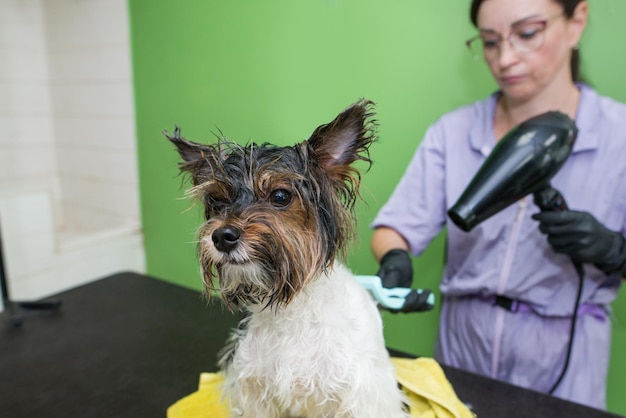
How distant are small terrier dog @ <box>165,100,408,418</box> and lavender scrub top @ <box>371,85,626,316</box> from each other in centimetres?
58

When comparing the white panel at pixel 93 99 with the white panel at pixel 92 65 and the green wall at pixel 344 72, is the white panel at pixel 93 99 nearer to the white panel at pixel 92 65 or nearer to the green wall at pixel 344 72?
the white panel at pixel 92 65

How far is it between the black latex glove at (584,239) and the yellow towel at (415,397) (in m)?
0.42

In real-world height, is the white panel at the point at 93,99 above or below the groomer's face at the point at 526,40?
below

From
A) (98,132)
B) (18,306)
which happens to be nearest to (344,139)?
→ (18,306)

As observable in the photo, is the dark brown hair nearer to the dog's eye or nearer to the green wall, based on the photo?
the green wall

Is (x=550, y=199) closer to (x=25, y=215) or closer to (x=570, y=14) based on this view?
(x=570, y=14)

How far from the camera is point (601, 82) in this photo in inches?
50.4

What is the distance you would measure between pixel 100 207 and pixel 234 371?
2.04 meters

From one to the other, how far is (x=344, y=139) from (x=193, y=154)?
0.77ft

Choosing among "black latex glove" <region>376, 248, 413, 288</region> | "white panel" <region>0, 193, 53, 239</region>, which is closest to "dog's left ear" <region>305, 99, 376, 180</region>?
"black latex glove" <region>376, 248, 413, 288</region>

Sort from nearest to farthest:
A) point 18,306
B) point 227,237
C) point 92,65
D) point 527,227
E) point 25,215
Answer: point 227,237 < point 527,227 < point 18,306 < point 25,215 < point 92,65

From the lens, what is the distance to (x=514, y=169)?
93 cm

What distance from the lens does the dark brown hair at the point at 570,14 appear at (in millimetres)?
1092

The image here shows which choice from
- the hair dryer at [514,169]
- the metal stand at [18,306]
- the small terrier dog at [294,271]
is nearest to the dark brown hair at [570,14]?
the hair dryer at [514,169]
